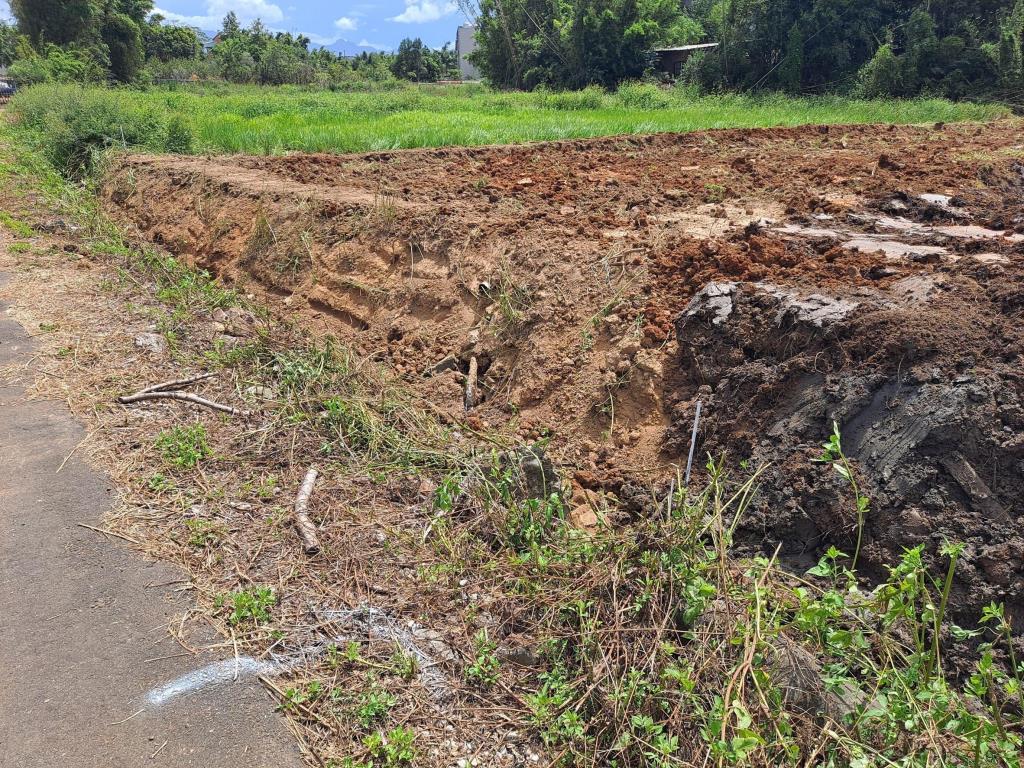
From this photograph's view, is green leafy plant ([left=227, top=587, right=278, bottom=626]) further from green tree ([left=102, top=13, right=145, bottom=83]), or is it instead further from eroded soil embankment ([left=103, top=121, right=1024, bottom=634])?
green tree ([left=102, top=13, right=145, bottom=83])

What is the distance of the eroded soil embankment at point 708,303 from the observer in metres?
2.97

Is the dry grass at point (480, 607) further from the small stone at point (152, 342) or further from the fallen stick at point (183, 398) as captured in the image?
the small stone at point (152, 342)

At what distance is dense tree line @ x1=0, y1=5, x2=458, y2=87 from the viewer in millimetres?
28812

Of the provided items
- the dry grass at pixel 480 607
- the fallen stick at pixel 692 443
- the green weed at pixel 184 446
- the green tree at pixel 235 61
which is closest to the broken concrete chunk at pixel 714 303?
the fallen stick at pixel 692 443

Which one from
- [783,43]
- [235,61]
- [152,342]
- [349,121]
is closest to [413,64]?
[235,61]

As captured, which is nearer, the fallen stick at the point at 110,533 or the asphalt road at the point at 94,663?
the asphalt road at the point at 94,663

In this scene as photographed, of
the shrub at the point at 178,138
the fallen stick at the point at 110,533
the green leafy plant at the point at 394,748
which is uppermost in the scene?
the shrub at the point at 178,138

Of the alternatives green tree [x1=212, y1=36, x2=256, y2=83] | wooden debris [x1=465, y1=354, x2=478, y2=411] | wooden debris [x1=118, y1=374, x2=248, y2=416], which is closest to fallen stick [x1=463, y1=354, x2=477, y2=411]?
wooden debris [x1=465, y1=354, x2=478, y2=411]

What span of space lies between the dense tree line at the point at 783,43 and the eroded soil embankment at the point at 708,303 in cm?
1640

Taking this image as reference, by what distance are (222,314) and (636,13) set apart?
28.3 m

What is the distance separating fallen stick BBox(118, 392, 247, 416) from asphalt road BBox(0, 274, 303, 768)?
0.88 meters

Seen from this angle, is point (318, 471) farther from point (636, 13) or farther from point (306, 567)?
point (636, 13)

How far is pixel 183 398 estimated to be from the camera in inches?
180

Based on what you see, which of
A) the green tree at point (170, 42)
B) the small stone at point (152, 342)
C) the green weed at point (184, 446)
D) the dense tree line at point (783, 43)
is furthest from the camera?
the green tree at point (170, 42)
